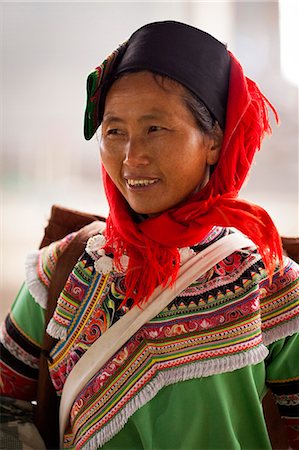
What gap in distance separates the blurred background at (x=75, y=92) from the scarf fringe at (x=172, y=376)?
88 cm

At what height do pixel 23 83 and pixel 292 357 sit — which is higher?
pixel 23 83

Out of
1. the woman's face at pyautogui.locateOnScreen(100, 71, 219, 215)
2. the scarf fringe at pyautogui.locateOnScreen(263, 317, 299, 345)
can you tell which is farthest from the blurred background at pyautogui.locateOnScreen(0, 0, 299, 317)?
the woman's face at pyautogui.locateOnScreen(100, 71, 219, 215)

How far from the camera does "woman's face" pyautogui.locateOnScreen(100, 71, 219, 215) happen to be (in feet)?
3.63

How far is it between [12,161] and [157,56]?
1511 mm

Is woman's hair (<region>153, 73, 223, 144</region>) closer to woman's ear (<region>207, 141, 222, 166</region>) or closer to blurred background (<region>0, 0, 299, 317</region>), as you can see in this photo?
woman's ear (<region>207, 141, 222, 166</region>)

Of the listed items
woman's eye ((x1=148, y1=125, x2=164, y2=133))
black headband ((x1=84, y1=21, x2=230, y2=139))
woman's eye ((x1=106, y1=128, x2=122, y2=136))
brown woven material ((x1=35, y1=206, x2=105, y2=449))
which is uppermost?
black headband ((x1=84, y1=21, x2=230, y2=139))

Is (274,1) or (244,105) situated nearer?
(244,105)

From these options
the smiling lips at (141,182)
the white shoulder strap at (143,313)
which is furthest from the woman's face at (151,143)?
the white shoulder strap at (143,313)

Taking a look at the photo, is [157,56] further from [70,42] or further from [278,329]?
[70,42]

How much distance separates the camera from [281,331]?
1213 millimetres

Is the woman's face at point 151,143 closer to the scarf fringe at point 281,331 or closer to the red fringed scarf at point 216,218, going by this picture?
the red fringed scarf at point 216,218

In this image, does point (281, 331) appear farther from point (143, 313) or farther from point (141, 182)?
point (141, 182)

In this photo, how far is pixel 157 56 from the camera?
3.66 feet

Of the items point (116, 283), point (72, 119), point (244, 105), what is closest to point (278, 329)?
point (116, 283)
